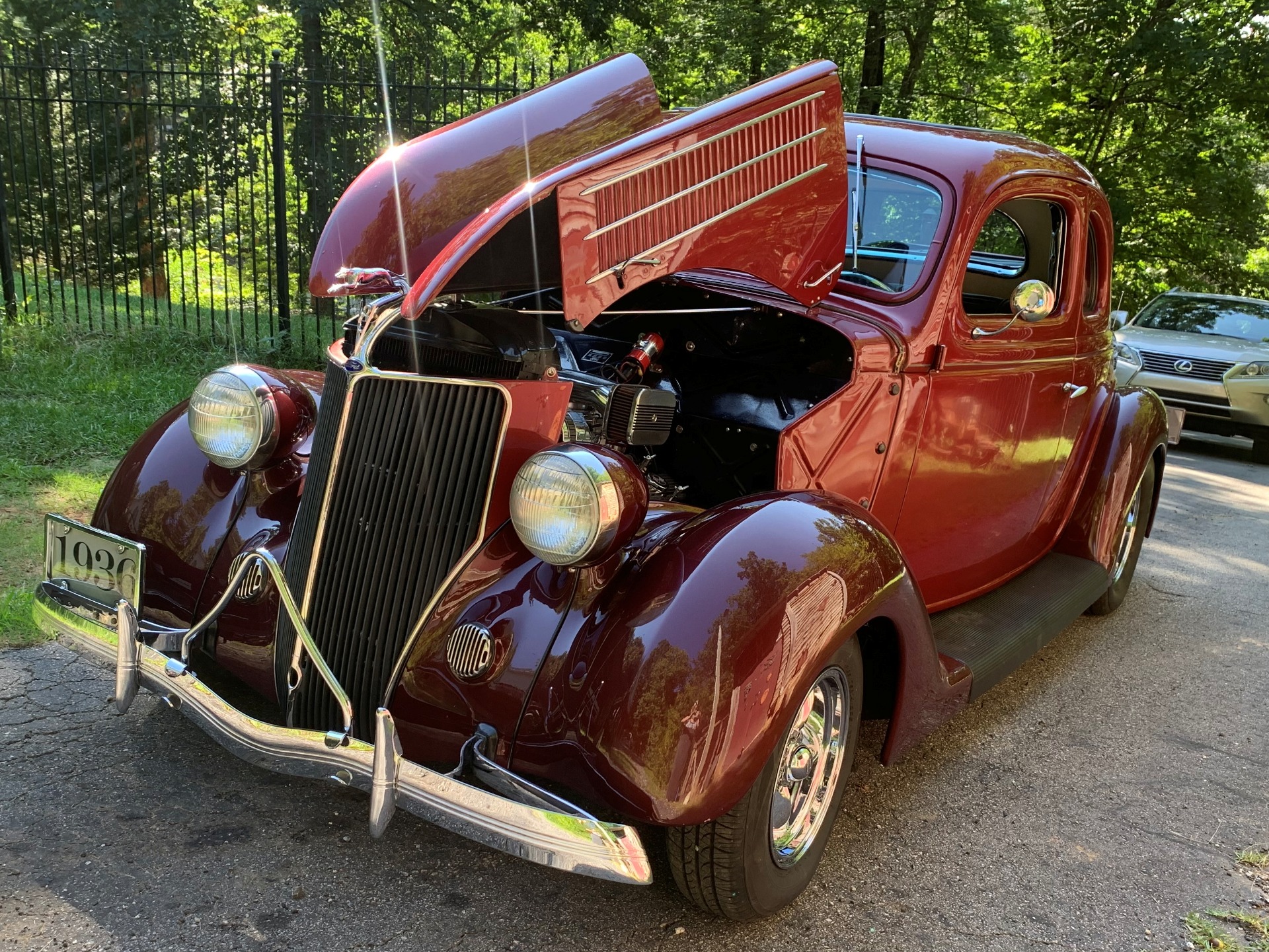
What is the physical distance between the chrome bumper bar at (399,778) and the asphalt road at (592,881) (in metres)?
0.35

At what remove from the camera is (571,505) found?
2.07m

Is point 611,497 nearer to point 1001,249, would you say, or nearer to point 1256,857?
point 1256,857

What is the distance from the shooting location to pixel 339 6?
45.4 feet

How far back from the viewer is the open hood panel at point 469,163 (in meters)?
2.75

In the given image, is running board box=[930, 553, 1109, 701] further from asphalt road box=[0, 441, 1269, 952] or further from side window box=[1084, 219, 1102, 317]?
side window box=[1084, 219, 1102, 317]

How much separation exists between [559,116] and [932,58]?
12.7 m

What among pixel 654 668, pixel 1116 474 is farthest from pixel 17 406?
pixel 1116 474

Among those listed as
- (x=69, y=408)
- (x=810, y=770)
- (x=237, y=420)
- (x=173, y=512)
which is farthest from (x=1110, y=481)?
(x=69, y=408)

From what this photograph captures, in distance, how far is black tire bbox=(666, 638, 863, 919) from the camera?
208 centimetres

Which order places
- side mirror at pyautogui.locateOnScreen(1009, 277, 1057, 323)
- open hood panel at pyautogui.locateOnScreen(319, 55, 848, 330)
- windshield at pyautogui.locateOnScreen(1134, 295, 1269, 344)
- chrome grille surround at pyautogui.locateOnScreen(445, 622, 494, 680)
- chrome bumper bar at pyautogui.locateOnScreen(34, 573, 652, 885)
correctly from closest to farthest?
chrome bumper bar at pyautogui.locateOnScreen(34, 573, 652, 885)
chrome grille surround at pyautogui.locateOnScreen(445, 622, 494, 680)
open hood panel at pyautogui.locateOnScreen(319, 55, 848, 330)
side mirror at pyautogui.locateOnScreen(1009, 277, 1057, 323)
windshield at pyautogui.locateOnScreen(1134, 295, 1269, 344)

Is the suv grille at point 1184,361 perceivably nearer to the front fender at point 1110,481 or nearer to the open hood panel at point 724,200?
the front fender at point 1110,481

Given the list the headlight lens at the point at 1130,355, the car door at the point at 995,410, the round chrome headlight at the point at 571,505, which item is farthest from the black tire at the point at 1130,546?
the headlight lens at the point at 1130,355

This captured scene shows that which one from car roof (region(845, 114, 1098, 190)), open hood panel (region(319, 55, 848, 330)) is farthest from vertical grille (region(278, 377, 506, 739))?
car roof (region(845, 114, 1098, 190))

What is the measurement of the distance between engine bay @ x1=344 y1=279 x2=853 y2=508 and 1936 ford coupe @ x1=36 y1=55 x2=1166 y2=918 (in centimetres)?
1
